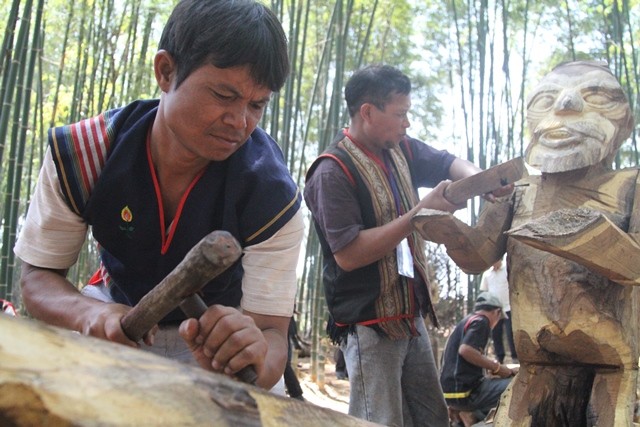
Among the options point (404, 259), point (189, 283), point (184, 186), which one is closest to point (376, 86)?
point (404, 259)

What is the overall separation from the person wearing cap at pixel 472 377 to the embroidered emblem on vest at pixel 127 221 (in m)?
2.94

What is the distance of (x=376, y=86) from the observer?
8.96 feet

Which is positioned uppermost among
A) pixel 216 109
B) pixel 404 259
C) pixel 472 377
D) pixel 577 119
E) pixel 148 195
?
pixel 577 119

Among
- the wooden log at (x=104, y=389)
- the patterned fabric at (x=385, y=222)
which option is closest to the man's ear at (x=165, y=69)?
the wooden log at (x=104, y=389)

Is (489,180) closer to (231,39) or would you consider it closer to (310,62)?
(231,39)

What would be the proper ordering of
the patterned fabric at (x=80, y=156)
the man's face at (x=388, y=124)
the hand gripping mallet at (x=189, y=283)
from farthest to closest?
the man's face at (x=388, y=124)
the patterned fabric at (x=80, y=156)
the hand gripping mallet at (x=189, y=283)

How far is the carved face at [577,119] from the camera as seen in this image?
231 cm

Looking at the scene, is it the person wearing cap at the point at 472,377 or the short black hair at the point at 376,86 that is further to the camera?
the person wearing cap at the point at 472,377

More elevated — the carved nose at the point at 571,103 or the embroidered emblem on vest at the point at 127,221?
the carved nose at the point at 571,103

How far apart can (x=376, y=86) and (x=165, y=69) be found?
1.31 m

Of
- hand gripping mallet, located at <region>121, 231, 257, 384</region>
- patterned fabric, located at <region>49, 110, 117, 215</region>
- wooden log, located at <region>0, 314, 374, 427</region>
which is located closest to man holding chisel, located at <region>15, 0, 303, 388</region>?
patterned fabric, located at <region>49, 110, 117, 215</region>

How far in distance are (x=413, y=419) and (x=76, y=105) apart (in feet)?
15.1

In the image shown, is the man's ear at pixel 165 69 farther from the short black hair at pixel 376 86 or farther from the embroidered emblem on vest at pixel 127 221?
the short black hair at pixel 376 86

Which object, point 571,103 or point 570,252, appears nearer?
point 570,252
